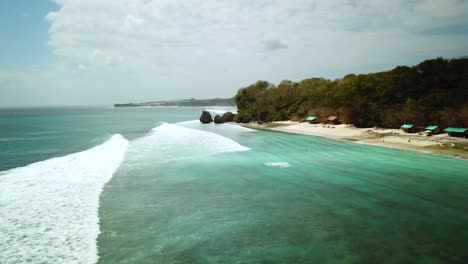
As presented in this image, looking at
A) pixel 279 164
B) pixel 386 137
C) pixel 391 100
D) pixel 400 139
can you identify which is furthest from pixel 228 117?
pixel 279 164

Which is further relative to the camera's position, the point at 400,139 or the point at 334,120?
the point at 334,120

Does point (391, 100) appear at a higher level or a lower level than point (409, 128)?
higher

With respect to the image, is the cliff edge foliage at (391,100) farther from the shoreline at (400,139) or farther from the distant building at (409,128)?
the shoreline at (400,139)

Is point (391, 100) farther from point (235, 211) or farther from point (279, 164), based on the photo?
point (235, 211)

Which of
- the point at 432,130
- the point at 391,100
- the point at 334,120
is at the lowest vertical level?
the point at 432,130

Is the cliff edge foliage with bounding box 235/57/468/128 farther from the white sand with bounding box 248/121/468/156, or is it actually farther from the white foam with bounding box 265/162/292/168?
the white foam with bounding box 265/162/292/168

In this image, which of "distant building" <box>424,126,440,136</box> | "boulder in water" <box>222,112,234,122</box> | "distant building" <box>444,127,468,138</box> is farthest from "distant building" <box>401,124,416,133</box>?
"boulder in water" <box>222,112,234,122</box>

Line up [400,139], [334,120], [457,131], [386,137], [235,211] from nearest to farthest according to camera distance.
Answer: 1. [235,211]
2. [457,131]
3. [400,139]
4. [386,137]
5. [334,120]
